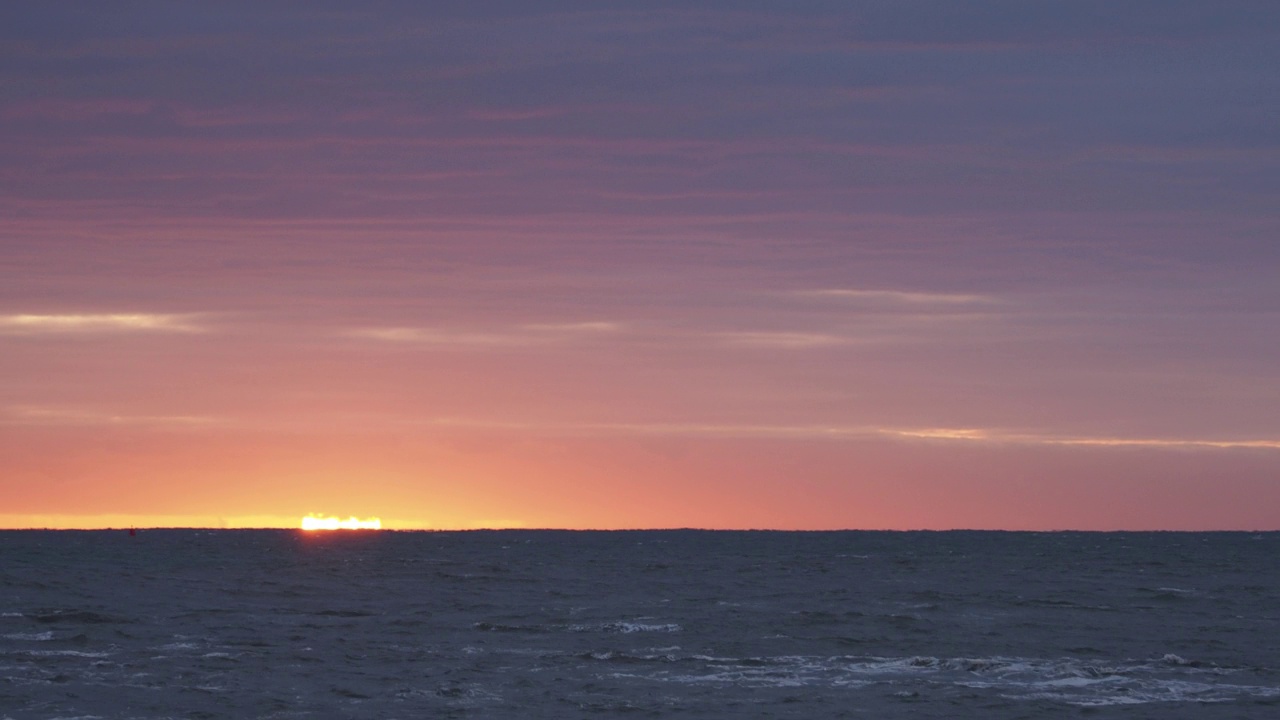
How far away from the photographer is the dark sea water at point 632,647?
3891 centimetres

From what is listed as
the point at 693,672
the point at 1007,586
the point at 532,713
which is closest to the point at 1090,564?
the point at 1007,586

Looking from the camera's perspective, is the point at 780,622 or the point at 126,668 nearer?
the point at 126,668

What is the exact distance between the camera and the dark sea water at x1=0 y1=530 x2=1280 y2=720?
38906 mm

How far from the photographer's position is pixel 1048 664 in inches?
1848

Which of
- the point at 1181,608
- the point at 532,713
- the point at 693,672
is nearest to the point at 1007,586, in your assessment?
the point at 1181,608

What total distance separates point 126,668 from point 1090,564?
284 ft

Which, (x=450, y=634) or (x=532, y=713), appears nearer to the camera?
(x=532, y=713)

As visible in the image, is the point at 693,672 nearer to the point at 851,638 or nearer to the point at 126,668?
the point at 851,638

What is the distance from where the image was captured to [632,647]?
5078 cm

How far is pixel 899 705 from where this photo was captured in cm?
3884

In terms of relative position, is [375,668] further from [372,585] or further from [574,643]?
[372,585]

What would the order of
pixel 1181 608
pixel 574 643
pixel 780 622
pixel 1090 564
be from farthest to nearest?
pixel 1090 564
pixel 1181 608
pixel 780 622
pixel 574 643

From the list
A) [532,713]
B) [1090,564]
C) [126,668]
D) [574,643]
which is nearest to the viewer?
[532,713]

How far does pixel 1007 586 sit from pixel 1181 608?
16942 mm
